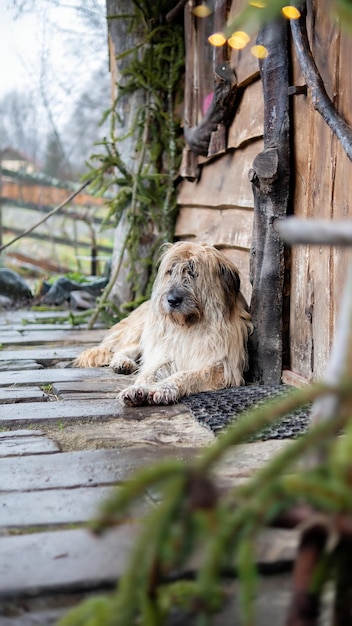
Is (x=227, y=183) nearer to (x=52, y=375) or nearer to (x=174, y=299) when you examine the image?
(x=174, y=299)

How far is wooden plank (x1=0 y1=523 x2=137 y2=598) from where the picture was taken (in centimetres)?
174

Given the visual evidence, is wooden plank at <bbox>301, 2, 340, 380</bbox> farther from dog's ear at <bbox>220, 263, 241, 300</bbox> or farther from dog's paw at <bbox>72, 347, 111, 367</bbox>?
dog's paw at <bbox>72, 347, 111, 367</bbox>

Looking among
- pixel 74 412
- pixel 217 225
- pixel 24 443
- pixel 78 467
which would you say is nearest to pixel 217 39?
pixel 217 225

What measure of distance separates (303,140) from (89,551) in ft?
9.22

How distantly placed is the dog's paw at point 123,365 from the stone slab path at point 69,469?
0.33 feet

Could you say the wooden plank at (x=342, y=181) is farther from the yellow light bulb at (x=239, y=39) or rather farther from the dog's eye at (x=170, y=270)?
the yellow light bulb at (x=239, y=39)

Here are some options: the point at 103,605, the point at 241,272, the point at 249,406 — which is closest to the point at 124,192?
the point at 241,272

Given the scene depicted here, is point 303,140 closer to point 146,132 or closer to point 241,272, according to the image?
point 241,272

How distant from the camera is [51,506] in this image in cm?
230

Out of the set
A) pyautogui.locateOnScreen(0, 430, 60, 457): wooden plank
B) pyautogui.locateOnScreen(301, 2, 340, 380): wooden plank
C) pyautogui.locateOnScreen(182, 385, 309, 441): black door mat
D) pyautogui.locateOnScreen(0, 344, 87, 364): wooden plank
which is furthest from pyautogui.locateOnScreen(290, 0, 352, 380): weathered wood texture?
pyautogui.locateOnScreen(0, 344, 87, 364): wooden plank

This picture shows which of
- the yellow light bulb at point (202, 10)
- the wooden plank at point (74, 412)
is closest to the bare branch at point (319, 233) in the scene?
the wooden plank at point (74, 412)

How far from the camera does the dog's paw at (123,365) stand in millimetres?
5078

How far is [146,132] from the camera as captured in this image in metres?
7.07

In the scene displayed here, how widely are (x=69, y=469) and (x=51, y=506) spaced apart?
0.40m
